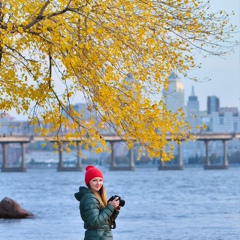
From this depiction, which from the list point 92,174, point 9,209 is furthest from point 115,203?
point 9,209

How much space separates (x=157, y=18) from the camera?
18922mm

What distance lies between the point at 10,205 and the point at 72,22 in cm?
2675

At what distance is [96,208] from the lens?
43.8ft

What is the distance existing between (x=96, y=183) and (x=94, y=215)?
1.37 feet

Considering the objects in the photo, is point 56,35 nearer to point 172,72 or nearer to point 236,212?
point 172,72

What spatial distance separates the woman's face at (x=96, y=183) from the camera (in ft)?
44.0

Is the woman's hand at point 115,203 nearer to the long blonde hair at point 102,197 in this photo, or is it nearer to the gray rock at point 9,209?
the long blonde hair at point 102,197

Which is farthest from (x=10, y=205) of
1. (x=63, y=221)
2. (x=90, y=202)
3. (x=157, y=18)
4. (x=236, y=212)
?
(x=90, y=202)

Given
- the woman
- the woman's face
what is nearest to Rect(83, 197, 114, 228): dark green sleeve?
the woman

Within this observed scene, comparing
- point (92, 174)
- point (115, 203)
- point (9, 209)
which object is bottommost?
point (9, 209)

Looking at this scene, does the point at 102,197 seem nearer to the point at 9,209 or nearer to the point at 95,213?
the point at 95,213

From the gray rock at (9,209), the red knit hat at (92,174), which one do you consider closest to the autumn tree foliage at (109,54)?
the red knit hat at (92,174)

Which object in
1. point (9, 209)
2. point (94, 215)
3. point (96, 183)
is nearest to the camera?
point (94, 215)

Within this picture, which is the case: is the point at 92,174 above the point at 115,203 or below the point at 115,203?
above
